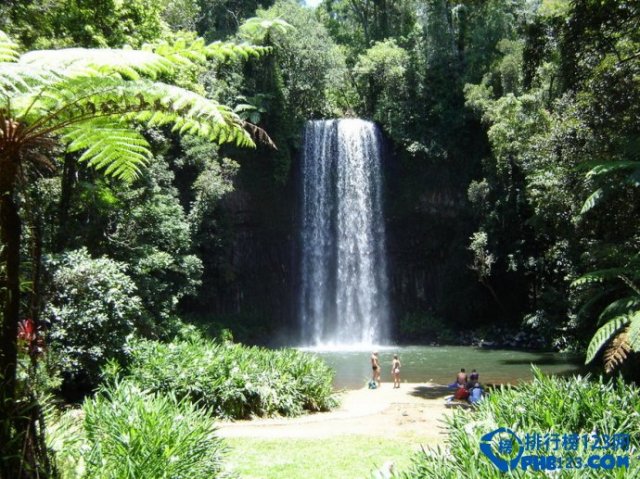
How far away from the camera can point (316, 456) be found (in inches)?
271

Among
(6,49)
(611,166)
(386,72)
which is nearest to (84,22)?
(6,49)

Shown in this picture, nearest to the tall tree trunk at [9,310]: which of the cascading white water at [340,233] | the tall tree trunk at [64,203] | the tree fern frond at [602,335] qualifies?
the tree fern frond at [602,335]

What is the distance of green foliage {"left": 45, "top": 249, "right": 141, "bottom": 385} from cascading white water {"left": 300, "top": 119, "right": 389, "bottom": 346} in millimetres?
16433

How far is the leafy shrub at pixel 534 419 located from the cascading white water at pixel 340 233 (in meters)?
20.1

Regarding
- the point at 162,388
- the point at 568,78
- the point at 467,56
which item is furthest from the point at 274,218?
the point at 162,388

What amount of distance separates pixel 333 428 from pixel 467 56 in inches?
948

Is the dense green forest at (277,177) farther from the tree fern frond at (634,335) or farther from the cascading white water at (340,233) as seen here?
the cascading white water at (340,233)

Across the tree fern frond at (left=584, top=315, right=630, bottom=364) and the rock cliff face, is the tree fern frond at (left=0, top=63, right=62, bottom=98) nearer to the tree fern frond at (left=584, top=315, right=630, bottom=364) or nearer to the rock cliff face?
the tree fern frond at (left=584, top=315, right=630, bottom=364)

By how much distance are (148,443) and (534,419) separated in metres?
3.54

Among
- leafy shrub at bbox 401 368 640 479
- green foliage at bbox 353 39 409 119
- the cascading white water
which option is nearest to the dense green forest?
green foliage at bbox 353 39 409 119

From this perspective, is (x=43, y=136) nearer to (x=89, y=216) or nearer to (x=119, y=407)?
(x=119, y=407)

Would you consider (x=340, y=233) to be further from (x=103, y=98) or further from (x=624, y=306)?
(x=103, y=98)

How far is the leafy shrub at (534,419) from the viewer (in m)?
3.94

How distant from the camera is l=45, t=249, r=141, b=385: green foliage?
32.0 feet
